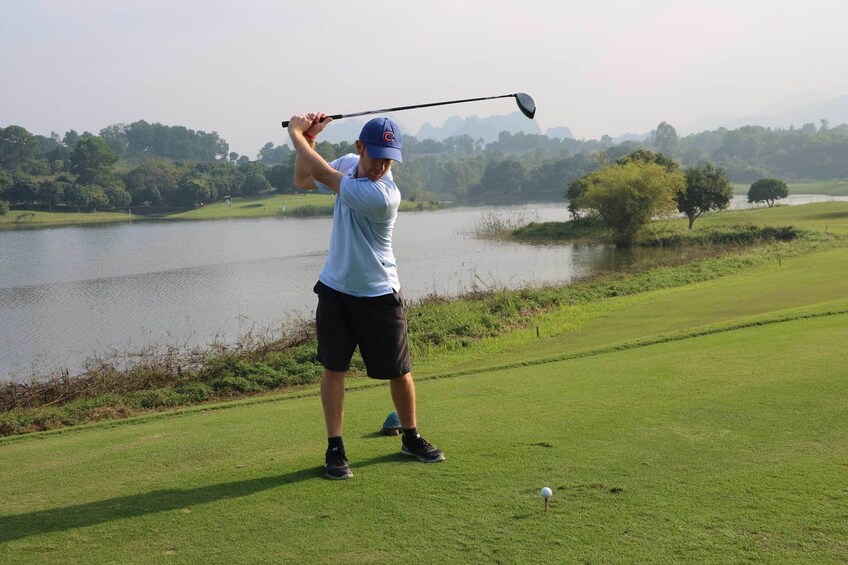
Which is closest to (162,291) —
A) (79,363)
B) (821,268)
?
(79,363)

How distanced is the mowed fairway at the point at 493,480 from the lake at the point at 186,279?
44.1 ft

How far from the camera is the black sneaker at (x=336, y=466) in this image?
4.32 meters

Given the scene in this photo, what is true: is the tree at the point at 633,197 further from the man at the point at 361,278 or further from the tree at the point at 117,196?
the tree at the point at 117,196

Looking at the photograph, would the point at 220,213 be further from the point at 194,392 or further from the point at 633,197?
the point at 194,392

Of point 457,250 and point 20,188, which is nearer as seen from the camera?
point 457,250

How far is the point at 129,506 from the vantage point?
407cm

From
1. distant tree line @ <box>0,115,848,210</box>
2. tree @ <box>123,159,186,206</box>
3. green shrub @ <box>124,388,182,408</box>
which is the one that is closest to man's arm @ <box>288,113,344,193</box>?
green shrub @ <box>124,388,182,408</box>

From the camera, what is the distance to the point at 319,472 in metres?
4.48

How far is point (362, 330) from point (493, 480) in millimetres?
1260

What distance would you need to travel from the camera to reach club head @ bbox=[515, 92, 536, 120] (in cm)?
658

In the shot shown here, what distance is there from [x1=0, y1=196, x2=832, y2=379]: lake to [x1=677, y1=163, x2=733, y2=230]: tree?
8.54m

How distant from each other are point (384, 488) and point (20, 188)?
111032 mm

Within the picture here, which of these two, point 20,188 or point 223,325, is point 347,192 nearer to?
point 223,325

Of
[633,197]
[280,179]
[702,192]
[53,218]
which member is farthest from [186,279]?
[280,179]
